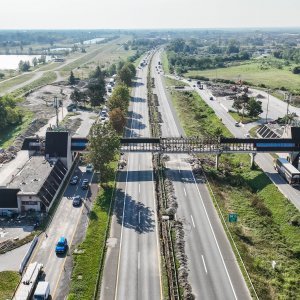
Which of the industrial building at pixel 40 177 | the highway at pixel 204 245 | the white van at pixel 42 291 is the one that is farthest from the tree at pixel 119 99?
the white van at pixel 42 291

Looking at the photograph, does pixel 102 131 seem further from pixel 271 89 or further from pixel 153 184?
pixel 271 89

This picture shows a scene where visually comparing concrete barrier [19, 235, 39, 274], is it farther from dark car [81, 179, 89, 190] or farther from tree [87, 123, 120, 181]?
tree [87, 123, 120, 181]

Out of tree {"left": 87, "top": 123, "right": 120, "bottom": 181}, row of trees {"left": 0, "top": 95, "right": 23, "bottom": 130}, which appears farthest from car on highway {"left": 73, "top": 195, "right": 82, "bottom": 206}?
row of trees {"left": 0, "top": 95, "right": 23, "bottom": 130}

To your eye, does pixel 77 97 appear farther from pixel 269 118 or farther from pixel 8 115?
pixel 269 118

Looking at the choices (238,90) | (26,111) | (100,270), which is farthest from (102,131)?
(238,90)

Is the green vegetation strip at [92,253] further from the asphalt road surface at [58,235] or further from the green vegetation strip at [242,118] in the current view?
the green vegetation strip at [242,118]
